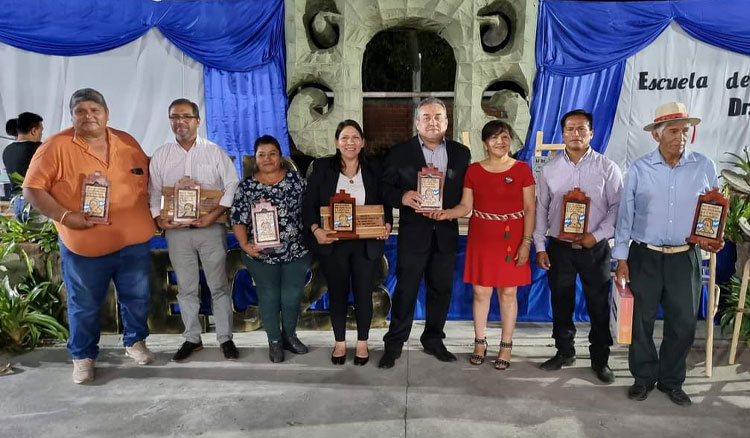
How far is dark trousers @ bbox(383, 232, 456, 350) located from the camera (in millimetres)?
3441

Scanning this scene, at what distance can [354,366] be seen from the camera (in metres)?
3.55

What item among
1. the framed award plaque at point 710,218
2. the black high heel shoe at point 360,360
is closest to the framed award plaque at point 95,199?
the black high heel shoe at point 360,360

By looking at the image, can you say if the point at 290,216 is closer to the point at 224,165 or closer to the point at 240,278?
the point at 224,165

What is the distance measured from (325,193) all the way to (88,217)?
1.44 meters

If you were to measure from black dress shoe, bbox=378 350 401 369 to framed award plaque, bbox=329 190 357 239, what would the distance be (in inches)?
35.9

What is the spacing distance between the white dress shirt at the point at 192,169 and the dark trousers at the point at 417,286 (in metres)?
1.27

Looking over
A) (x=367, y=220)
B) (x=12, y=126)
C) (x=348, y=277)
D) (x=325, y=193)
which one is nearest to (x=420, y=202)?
(x=367, y=220)

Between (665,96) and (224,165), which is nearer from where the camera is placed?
(224,165)

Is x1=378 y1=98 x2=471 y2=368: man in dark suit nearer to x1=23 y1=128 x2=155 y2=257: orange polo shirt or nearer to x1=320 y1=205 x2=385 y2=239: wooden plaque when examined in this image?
x1=320 y1=205 x2=385 y2=239: wooden plaque

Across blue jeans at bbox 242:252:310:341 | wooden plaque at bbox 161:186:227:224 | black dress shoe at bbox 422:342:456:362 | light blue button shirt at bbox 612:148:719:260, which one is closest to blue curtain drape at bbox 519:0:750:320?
light blue button shirt at bbox 612:148:719:260

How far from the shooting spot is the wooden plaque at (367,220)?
3.29 metres

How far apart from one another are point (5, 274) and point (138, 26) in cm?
274

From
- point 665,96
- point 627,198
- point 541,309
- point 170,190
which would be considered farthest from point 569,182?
point 665,96

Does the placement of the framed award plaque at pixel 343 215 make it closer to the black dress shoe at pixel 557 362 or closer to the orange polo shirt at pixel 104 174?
the orange polo shirt at pixel 104 174
